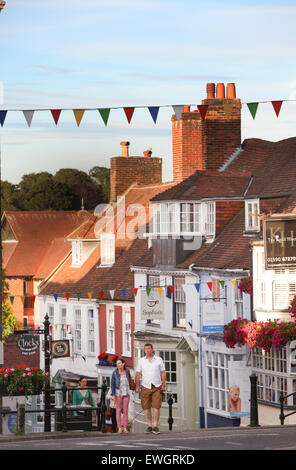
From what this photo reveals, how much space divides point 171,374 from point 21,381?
15.6 metres

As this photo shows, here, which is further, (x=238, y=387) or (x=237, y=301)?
(x=237, y=301)

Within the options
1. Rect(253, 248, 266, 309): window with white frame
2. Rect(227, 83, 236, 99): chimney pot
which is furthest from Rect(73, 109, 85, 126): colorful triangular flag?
Rect(227, 83, 236, 99): chimney pot

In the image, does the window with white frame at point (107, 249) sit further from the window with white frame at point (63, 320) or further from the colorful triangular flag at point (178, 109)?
the colorful triangular flag at point (178, 109)

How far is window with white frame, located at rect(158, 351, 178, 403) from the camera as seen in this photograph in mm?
37219

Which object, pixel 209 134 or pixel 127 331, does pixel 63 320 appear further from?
pixel 209 134

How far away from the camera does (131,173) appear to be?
49406 millimetres

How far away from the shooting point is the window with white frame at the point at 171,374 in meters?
37.2

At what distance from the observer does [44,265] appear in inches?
2363

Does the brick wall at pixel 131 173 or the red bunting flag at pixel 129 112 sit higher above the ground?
the brick wall at pixel 131 173

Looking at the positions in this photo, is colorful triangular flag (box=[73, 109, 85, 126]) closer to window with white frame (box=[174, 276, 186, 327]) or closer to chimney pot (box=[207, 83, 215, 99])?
window with white frame (box=[174, 276, 186, 327])

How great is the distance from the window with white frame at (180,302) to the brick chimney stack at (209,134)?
5.17 metres

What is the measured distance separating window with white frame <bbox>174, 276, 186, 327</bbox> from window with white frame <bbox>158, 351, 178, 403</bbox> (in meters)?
1.11

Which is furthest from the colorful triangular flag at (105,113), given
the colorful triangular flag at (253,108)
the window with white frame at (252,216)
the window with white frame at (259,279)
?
the window with white frame at (252,216)

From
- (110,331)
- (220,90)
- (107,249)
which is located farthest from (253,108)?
(107,249)
